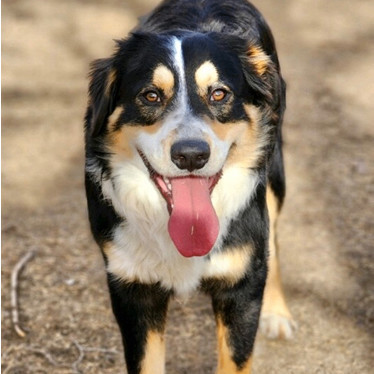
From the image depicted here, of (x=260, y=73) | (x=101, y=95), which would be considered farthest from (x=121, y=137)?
(x=260, y=73)

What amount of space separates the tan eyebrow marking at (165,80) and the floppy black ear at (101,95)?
229 mm

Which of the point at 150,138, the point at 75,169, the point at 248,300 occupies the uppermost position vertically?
the point at 150,138

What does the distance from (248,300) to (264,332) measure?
98cm

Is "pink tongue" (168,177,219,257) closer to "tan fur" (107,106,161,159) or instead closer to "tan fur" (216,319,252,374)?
"tan fur" (107,106,161,159)

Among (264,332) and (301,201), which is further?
(301,201)

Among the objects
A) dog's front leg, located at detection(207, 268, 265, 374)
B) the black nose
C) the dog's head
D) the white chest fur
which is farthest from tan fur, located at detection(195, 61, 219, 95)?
dog's front leg, located at detection(207, 268, 265, 374)

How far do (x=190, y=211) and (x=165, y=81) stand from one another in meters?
0.48

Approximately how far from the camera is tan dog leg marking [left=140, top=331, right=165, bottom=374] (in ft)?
12.0

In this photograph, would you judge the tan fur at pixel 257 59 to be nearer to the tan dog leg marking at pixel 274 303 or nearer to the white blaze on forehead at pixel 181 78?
the white blaze on forehead at pixel 181 78

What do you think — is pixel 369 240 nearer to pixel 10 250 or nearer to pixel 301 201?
pixel 301 201

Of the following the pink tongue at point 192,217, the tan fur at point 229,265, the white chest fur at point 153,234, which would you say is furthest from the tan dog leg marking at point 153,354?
the pink tongue at point 192,217

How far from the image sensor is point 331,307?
4707 millimetres

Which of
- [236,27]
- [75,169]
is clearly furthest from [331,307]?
[75,169]

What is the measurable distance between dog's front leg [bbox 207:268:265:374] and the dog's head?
28cm
